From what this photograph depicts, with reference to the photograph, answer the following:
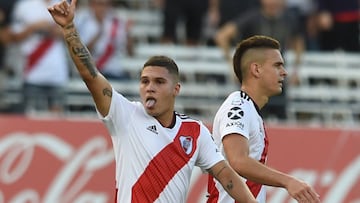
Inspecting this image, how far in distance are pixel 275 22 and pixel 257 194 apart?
563cm

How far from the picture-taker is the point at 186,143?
28.7ft

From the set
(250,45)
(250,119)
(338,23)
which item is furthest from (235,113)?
(338,23)

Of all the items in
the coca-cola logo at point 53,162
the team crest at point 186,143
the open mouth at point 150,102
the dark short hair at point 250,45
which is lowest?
the coca-cola logo at point 53,162

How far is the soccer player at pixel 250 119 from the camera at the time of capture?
8.55 metres

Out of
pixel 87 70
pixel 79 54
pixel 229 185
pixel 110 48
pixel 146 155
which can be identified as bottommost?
pixel 229 185

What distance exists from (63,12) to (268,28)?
6640 mm

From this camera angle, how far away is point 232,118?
8.84m

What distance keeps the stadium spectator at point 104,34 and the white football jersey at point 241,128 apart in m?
5.53

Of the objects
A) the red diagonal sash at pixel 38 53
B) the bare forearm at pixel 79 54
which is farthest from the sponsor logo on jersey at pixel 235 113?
the red diagonal sash at pixel 38 53

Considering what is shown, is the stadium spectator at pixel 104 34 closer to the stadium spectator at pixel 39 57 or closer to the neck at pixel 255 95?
the stadium spectator at pixel 39 57

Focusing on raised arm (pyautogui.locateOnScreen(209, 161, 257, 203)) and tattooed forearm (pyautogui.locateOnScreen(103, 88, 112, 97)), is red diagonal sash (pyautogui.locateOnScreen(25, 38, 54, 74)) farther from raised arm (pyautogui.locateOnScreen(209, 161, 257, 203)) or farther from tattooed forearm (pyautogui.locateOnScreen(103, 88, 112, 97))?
tattooed forearm (pyautogui.locateOnScreen(103, 88, 112, 97))

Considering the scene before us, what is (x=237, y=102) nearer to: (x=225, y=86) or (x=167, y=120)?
(x=167, y=120)

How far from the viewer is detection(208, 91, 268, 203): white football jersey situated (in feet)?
28.9

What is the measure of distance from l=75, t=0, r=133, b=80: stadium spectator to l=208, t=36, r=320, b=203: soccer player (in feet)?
17.7
